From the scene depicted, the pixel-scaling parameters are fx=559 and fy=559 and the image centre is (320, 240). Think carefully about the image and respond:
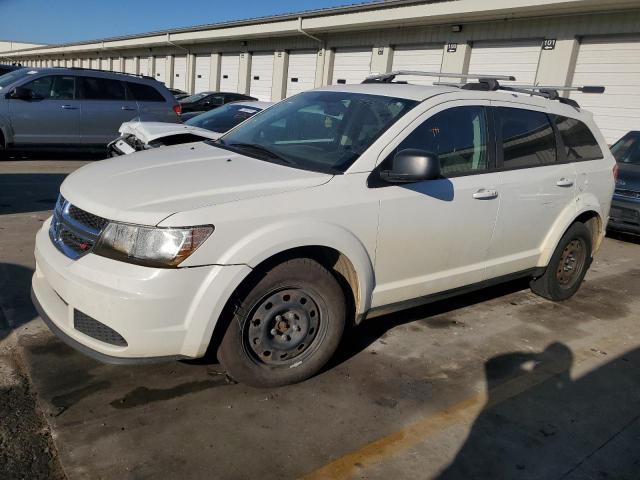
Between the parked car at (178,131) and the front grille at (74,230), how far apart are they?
387 centimetres

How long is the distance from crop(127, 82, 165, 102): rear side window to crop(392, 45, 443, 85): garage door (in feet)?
26.0

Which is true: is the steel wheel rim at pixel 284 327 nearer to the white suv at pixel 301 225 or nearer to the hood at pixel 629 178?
the white suv at pixel 301 225

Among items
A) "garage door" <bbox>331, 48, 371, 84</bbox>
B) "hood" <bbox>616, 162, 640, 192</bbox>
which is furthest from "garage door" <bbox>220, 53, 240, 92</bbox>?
"hood" <bbox>616, 162, 640, 192</bbox>

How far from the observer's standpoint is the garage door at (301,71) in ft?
70.5

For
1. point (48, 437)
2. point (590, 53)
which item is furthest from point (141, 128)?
point (590, 53)

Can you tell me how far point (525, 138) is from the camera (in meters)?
→ 4.43

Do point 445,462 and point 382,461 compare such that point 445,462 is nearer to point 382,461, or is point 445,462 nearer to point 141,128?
point 382,461

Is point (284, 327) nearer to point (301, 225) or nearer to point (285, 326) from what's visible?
point (285, 326)

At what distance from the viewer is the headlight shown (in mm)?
2723

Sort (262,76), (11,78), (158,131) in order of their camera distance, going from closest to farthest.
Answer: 1. (158,131)
2. (11,78)
3. (262,76)

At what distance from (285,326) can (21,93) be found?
9.03 metres

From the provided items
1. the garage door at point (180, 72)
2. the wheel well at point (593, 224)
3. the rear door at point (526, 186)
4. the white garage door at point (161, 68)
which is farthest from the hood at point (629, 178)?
the white garage door at point (161, 68)

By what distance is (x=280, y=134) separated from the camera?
4.08 m

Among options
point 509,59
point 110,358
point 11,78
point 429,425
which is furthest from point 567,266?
point 509,59
